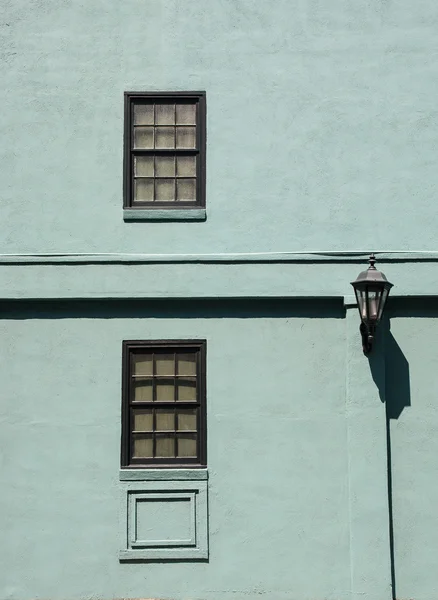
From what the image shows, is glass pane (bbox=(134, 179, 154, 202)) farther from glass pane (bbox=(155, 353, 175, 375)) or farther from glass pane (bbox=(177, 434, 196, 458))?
glass pane (bbox=(177, 434, 196, 458))

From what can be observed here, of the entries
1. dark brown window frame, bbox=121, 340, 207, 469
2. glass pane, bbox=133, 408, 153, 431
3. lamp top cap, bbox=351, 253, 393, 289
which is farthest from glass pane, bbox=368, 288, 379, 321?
glass pane, bbox=133, 408, 153, 431

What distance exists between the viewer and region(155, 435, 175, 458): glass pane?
11.1m

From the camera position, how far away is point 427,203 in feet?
37.0

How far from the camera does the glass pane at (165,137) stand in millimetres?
11523

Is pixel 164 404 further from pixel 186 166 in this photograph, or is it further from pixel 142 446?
pixel 186 166

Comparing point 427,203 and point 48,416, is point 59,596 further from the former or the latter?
point 427,203

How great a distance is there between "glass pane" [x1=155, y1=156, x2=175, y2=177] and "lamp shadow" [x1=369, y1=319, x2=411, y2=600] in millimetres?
3031

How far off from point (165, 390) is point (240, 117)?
10.8 feet

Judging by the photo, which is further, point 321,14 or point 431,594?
point 321,14

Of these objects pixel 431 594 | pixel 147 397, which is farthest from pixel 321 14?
pixel 431 594

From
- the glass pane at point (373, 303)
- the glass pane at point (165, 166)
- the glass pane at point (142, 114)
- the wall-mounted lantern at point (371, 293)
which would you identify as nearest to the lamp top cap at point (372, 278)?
the wall-mounted lantern at point (371, 293)

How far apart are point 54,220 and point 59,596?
4227 mm

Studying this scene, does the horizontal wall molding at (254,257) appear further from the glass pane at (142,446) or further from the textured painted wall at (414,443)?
the glass pane at (142,446)

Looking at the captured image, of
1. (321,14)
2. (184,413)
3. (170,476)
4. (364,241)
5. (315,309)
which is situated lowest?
(170,476)
